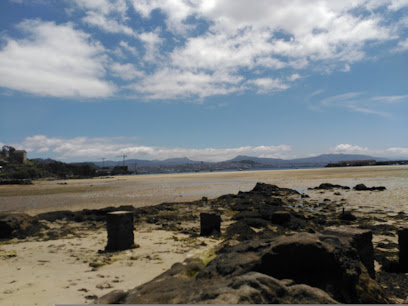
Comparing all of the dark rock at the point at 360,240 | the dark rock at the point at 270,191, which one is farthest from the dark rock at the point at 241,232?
the dark rock at the point at 270,191

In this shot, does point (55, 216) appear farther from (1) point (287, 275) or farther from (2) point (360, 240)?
(2) point (360, 240)

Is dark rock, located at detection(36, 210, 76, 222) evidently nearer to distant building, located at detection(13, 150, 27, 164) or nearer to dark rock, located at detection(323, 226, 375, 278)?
dark rock, located at detection(323, 226, 375, 278)

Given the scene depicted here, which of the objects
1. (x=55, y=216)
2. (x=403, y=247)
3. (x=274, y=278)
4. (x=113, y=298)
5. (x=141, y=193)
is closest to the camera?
(x=274, y=278)

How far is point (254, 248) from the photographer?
525 centimetres

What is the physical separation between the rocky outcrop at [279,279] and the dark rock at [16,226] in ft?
33.4

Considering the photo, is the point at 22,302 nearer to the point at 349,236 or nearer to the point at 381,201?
the point at 349,236

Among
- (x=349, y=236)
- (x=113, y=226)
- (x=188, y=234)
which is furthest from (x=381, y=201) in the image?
(x=113, y=226)

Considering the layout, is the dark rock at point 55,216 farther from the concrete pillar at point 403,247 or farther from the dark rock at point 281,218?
the concrete pillar at point 403,247

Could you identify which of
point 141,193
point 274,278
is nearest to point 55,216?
point 274,278

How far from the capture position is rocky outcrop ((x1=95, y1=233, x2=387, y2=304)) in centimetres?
333

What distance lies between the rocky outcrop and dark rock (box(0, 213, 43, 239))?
1018 cm

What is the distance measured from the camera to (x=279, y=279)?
4.12m

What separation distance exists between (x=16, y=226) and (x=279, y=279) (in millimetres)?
12333

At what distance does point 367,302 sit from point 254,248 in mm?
1900
